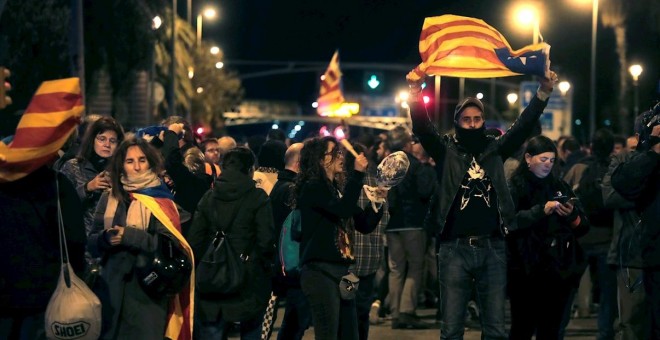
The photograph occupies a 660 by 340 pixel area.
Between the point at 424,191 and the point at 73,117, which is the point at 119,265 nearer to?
the point at 73,117

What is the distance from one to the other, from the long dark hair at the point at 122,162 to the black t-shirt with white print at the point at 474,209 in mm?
1973

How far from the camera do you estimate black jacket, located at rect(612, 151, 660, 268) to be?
8570 mm

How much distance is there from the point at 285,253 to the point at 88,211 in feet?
4.67

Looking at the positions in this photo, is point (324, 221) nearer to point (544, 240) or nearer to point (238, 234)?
point (238, 234)

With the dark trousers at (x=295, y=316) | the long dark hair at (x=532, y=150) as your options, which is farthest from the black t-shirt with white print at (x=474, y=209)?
the dark trousers at (x=295, y=316)

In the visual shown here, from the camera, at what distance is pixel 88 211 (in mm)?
9477

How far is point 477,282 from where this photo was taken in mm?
9344

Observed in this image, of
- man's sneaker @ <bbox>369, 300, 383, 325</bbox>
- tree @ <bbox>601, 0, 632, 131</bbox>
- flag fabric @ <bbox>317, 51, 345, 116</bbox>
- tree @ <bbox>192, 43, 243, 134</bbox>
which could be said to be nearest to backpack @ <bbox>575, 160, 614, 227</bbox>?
man's sneaker @ <bbox>369, 300, 383, 325</bbox>

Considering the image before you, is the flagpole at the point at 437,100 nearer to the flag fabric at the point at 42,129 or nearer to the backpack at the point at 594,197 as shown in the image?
the backpack at the point at 594,197

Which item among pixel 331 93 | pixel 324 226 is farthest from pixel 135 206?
pixel 331 93

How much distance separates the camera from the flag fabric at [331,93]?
28312mm

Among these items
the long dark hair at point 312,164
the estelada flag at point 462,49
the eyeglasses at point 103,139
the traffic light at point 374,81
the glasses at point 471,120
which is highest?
the traffic light at point 374,81

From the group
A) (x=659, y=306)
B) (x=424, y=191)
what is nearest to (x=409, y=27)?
(x=424, y=191)

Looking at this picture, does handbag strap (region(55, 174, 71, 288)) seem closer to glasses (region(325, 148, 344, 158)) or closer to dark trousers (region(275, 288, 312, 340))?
glasses (region(325, 148, 344, 158))
